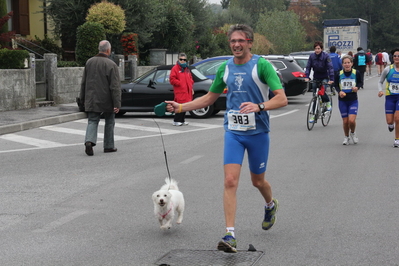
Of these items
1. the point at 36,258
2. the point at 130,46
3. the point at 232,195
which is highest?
the point at 130,46

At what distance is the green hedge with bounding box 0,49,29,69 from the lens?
18.2 m

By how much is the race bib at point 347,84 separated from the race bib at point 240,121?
23.4ft

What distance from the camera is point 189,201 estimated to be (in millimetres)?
7570

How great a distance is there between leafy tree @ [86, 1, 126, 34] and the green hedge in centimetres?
759

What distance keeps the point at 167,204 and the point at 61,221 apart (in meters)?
1.30

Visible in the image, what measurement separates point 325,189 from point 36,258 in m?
4.04

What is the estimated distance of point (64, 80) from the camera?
21375mm

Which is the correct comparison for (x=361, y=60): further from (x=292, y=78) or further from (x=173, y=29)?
(x=292, y=78)

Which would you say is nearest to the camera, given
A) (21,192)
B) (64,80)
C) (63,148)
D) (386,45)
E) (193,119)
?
(21,192)

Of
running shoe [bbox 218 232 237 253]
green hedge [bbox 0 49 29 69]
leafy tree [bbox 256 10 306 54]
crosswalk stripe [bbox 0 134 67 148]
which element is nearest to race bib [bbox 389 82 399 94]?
crosswalk stripe [bbox 0 134 67 148]

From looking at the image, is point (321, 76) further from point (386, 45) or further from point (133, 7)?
point (386, 45)

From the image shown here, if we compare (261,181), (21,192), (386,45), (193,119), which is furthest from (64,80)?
(386,45)

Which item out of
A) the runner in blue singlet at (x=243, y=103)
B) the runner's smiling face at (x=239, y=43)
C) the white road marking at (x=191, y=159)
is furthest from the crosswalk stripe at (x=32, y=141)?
the runner's smiling face at (x=239, y=43)

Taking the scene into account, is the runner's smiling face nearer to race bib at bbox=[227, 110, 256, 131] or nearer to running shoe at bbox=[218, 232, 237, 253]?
race bib at bbox=[227, 110, 256, 131]
